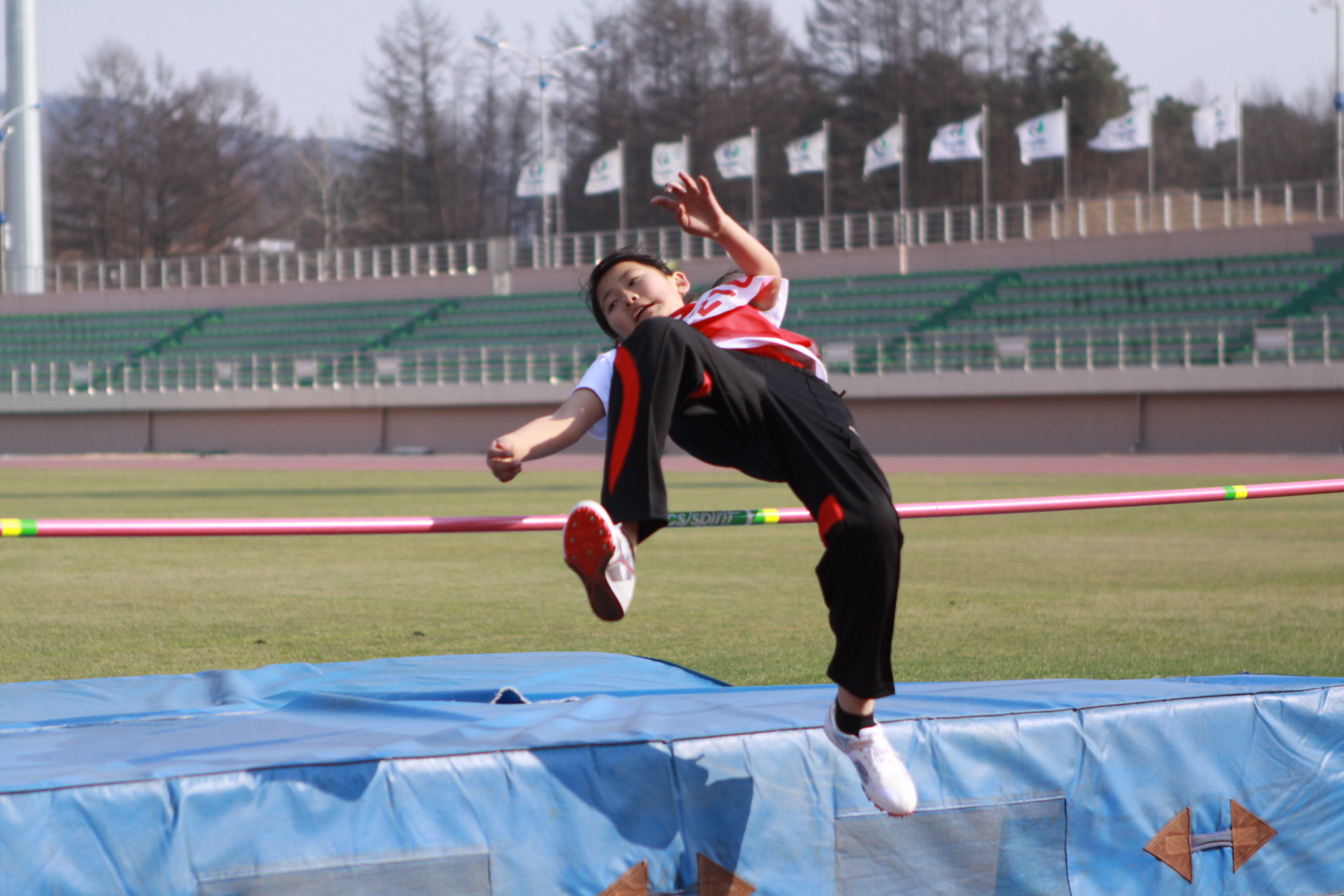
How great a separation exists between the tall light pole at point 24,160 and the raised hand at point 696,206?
39.4 metres

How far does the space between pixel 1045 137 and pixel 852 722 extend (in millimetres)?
33551

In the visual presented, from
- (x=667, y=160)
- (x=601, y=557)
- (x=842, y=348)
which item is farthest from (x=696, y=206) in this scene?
(x=667, y=160)

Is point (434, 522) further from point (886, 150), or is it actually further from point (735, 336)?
point (886, 150)

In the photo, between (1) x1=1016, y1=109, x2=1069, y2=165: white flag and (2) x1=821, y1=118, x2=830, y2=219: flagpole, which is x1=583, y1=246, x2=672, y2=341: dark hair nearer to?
(1) x1=1016, y1=109, x2=1069, y2=165: white flag

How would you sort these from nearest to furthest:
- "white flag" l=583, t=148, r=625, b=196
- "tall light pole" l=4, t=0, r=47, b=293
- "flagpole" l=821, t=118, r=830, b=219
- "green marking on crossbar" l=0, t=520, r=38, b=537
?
"green marking on crossbar" l=0, t=520, r=38, b=537
"flagpole" l=821, t=118, r=830, b=219
"white flag" l=583, t=148, r=625, b=196
"tall light pole" l=4, t=0, r=47, b=293

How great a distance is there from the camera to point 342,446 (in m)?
31.6

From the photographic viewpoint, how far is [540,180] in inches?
1428

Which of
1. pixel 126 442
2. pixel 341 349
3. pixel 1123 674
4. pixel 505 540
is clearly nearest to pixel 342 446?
pixel 341 349

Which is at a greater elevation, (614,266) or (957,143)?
(957,143)

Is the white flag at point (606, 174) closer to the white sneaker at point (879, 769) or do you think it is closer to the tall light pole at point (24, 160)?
the tall light pole at point (24, 160)

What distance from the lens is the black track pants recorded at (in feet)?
8.46

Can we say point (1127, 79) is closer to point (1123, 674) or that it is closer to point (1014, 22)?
point (1014, 22)

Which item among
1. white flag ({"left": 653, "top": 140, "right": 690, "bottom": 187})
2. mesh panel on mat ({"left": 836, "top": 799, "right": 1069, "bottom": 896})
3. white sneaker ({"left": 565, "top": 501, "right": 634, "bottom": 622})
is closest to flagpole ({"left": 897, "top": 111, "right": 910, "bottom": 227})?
white flag ({"left": 653, "top": 140, "right": 690, "bottom": 187})

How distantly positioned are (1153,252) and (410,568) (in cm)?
2417
